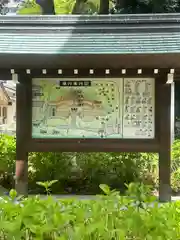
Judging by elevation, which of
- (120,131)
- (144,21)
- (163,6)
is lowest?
(120,131)

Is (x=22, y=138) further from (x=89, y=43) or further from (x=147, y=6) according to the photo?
(x=147, y=6)

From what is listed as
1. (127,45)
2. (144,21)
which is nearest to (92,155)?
(127,45)

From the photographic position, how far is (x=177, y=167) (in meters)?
8.98

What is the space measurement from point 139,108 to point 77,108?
128cm

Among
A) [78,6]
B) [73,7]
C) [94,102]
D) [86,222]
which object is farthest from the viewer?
[73,7]

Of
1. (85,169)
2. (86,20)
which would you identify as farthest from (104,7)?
(85,169)

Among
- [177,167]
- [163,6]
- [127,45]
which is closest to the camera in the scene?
[127,45]

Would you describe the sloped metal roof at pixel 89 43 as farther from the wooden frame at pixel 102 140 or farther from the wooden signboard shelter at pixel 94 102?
the wooden frame at pixel 102 140

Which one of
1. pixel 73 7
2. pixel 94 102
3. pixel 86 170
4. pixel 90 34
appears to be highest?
pixel 73 7

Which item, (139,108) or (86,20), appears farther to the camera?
(86,20)

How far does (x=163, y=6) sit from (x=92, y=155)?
11.0 m

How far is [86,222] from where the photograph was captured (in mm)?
1700

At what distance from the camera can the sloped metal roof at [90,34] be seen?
7.12 meters

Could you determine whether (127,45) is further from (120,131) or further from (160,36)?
(120,131)
